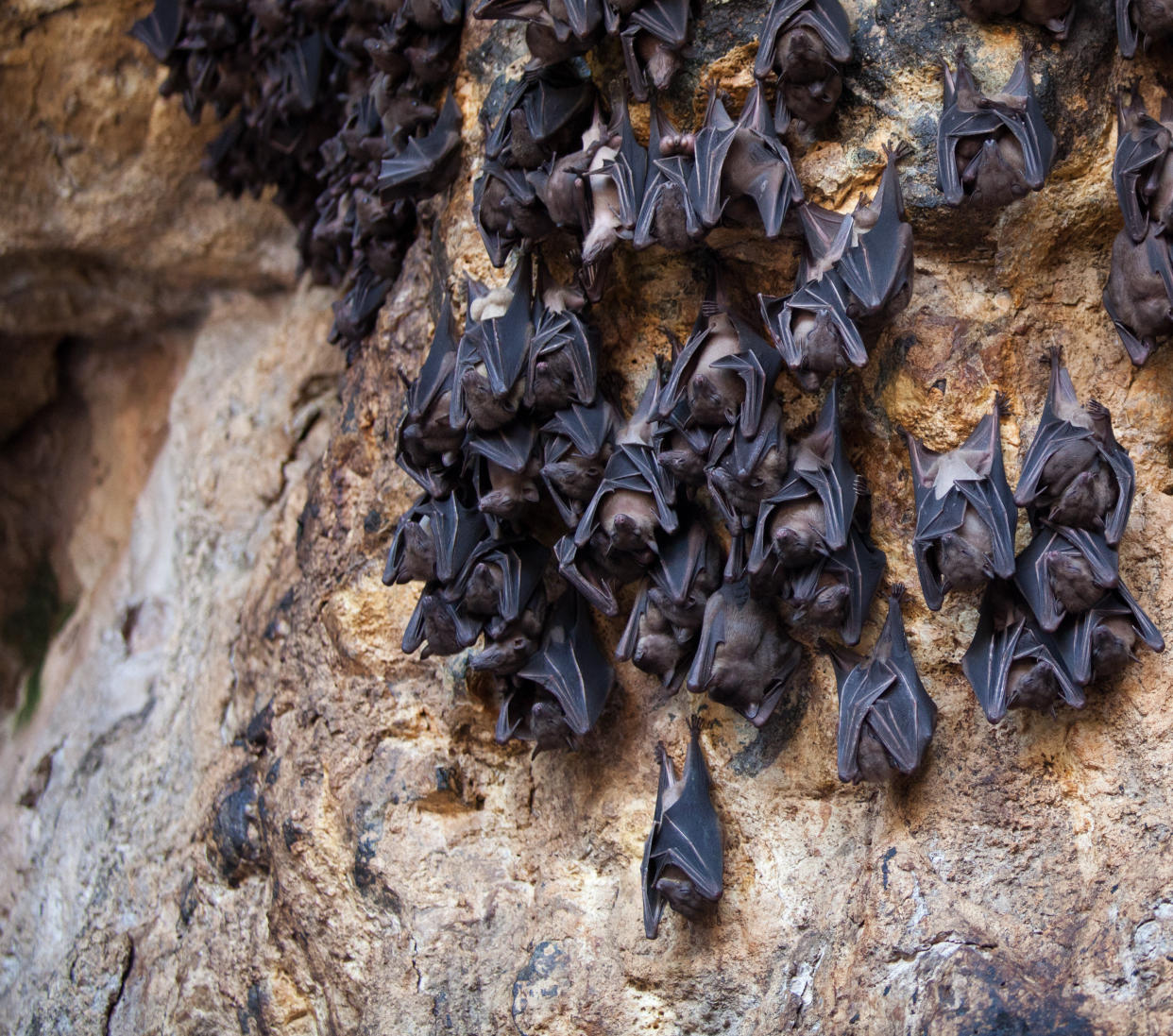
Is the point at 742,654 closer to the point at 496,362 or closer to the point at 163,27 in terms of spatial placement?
the point at 496,362

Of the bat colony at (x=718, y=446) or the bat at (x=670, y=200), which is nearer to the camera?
the bat colony at (x=718, y=446)

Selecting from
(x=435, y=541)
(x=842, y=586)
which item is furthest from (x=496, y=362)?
(x=842, y=586)

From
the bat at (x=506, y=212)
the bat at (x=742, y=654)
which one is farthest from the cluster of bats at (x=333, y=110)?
the bat at (x=742, y=654)

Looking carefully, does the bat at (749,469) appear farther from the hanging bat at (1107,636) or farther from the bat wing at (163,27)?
the bat wing at (163,27)

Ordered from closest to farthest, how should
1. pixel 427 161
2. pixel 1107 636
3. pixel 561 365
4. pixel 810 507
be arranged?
pixel 1107 636 → pixel 810 507 → pixel 561 365 → pixel 427 161

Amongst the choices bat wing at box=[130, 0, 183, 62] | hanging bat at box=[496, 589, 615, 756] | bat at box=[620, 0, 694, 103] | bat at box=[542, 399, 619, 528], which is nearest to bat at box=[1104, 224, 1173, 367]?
bat at box=[620, 0, 694, 103]

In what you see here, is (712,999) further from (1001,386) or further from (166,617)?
(166,617)

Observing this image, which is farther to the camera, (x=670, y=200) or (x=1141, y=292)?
(x=670, y=200)
